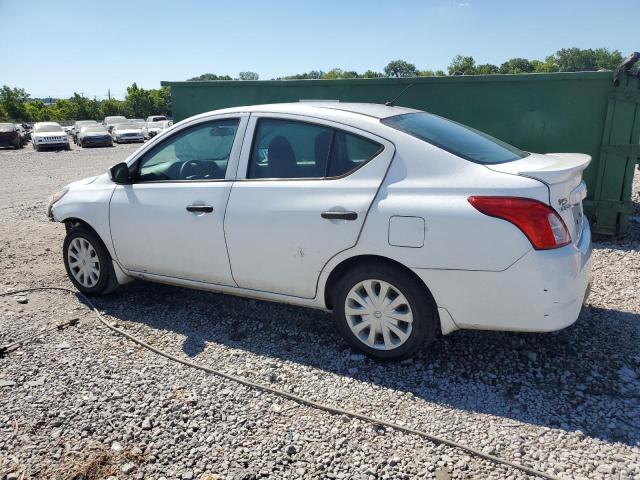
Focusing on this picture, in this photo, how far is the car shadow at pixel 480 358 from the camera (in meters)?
3.07

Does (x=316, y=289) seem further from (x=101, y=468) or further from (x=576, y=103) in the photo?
(x=576, y=103)

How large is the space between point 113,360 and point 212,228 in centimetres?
117

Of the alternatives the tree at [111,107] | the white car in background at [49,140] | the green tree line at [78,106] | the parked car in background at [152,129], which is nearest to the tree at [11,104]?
the green tree line at [78,106]

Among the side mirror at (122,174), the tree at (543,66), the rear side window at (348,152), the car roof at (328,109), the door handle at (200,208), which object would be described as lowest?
the tree at (543,66)

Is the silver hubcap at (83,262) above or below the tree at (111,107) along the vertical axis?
above

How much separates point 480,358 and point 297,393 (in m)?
1.30

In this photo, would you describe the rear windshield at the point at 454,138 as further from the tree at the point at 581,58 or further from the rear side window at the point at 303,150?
the tree at the point at 581,58

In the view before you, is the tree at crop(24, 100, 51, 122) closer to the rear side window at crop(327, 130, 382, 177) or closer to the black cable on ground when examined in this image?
the black cable on ground

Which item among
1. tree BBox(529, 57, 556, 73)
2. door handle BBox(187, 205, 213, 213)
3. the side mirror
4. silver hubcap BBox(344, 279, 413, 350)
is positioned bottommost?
tree BBox(529, 57, 556, 73)

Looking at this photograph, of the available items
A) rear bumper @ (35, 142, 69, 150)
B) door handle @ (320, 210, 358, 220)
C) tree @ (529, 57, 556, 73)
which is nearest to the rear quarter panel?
door handle @ (320, 210, 358, 220)

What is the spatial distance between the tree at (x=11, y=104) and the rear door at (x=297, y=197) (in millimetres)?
63480

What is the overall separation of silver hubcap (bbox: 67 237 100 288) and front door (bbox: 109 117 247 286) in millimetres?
359

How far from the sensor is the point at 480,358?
366 cm

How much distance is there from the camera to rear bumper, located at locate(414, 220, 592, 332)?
3008 mm
